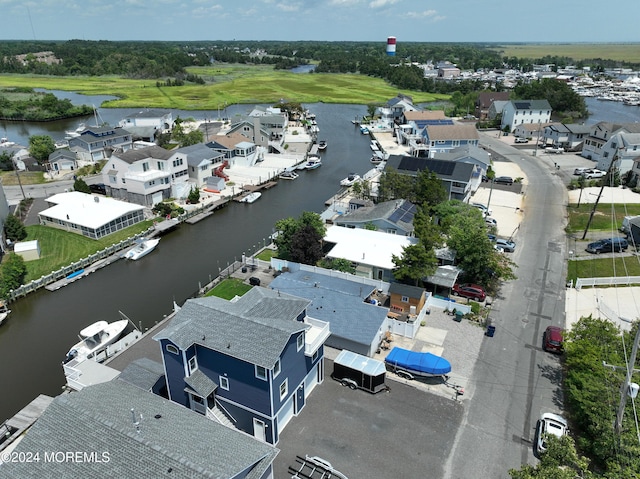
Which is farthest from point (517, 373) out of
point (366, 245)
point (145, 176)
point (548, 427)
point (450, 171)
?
point (145, 176)

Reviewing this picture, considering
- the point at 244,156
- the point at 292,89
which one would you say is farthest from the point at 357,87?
the point at 244,156

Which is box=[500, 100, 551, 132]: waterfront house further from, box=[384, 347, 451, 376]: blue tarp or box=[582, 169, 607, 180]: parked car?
box=[384, 347, 451, 376]: blue tarp

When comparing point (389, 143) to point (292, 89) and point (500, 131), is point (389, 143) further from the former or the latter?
point (292, 89)

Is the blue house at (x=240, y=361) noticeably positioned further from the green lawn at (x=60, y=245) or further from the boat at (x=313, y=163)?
the boat at (x=313, y=163)

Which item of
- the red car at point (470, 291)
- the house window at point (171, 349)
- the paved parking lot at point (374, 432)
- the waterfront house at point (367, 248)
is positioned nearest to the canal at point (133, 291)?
the waterfront house at point (367, 248)

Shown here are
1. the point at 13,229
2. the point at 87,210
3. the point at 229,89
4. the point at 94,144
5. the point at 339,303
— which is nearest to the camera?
the point at 339,303

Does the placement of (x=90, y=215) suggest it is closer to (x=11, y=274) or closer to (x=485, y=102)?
(x=11, y=274)
